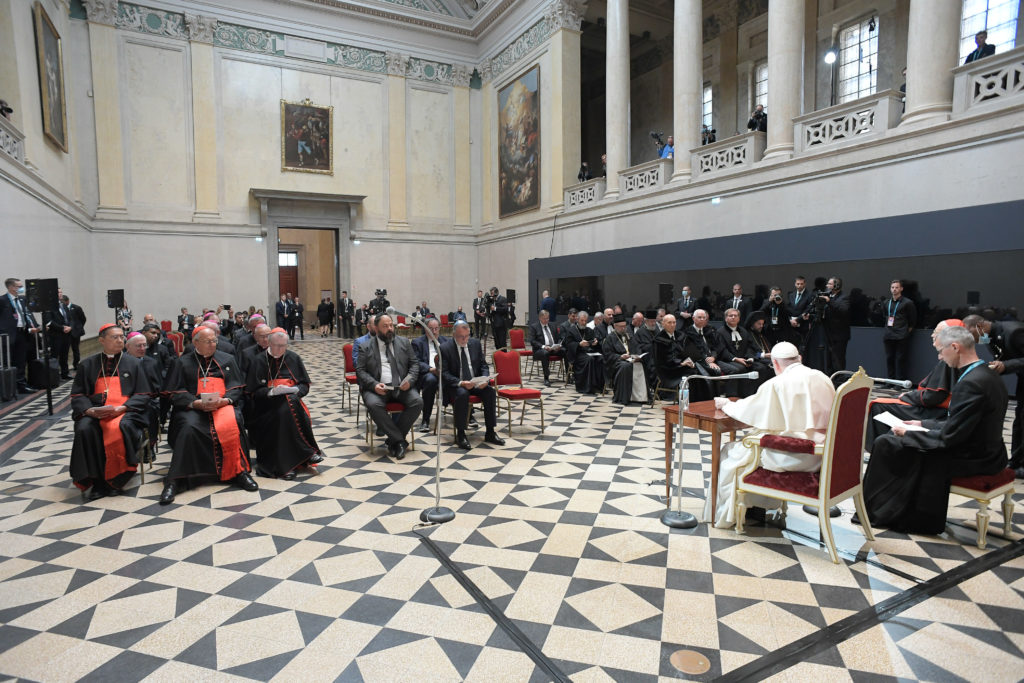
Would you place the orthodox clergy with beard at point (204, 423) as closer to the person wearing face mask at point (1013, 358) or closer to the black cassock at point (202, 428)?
the black cassock at point (202, 428)

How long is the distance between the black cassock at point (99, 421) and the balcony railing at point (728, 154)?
11.1 m

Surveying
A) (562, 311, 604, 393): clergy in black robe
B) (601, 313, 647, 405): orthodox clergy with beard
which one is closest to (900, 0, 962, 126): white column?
(601, 313, 647, 405): orthodox clergy with beard

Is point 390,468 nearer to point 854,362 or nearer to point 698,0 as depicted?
point 854,362

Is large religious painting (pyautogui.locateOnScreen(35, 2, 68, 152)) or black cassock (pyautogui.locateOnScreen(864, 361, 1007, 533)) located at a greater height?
large religious painting (pyautogui.locateOnScreen(35, 2, 68, 152))

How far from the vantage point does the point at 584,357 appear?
10.1 metres

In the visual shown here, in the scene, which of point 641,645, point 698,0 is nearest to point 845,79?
point 698,0

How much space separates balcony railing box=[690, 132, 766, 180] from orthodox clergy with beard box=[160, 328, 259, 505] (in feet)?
34.3

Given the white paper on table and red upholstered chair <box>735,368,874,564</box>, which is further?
the white paper on table

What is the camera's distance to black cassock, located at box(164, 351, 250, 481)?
4914 mm

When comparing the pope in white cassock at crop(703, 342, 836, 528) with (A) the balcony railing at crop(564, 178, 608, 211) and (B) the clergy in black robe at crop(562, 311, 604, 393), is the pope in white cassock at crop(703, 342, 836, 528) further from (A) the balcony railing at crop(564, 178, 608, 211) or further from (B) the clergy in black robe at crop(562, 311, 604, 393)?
(A) the balcony railing at crop(564, 178, 608, 211)

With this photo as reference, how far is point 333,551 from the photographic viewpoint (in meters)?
3.78

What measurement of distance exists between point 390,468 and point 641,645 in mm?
3491

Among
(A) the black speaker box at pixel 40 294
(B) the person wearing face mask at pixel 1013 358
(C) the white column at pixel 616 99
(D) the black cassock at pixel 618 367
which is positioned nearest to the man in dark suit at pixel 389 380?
(D) the black cassock at pixel 618 367

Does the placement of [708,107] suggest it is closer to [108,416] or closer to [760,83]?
[760,83]
